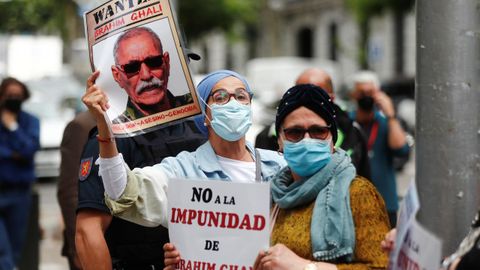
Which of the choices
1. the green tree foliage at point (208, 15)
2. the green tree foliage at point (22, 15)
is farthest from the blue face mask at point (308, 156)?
the green tree foliage at point (208, 15)

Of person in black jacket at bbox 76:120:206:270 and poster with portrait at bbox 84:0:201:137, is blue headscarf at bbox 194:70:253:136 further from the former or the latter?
person in black jacket at bbox 76:120:206:270

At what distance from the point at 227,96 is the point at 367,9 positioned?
36188 millimetres

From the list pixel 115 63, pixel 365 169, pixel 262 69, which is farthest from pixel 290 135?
pixel 262 69

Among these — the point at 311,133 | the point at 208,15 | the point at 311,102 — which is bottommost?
the point at 311,133

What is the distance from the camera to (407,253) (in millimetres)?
3129

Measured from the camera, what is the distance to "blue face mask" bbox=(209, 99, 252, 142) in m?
4.22

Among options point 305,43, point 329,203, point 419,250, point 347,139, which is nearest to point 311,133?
point 329,203

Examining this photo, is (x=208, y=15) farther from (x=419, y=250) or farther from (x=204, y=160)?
(x=419, y=250)

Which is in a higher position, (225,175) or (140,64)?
(140,64)

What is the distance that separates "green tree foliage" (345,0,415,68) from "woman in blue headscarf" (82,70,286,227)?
32.6m

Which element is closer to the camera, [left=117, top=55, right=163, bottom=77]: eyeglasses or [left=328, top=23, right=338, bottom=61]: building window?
[left=117, top=55, right=163, bottom=77]: eyeglasses

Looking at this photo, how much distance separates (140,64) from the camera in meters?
4.32

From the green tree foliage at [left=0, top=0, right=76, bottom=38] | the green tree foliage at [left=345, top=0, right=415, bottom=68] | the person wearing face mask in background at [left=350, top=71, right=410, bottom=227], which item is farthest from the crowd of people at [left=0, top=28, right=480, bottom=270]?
the green tree foliage at [left=345, top=0, right=415, bottom=68]

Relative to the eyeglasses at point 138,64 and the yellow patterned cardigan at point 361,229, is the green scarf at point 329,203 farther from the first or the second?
the eyeglasses at point 138,64
